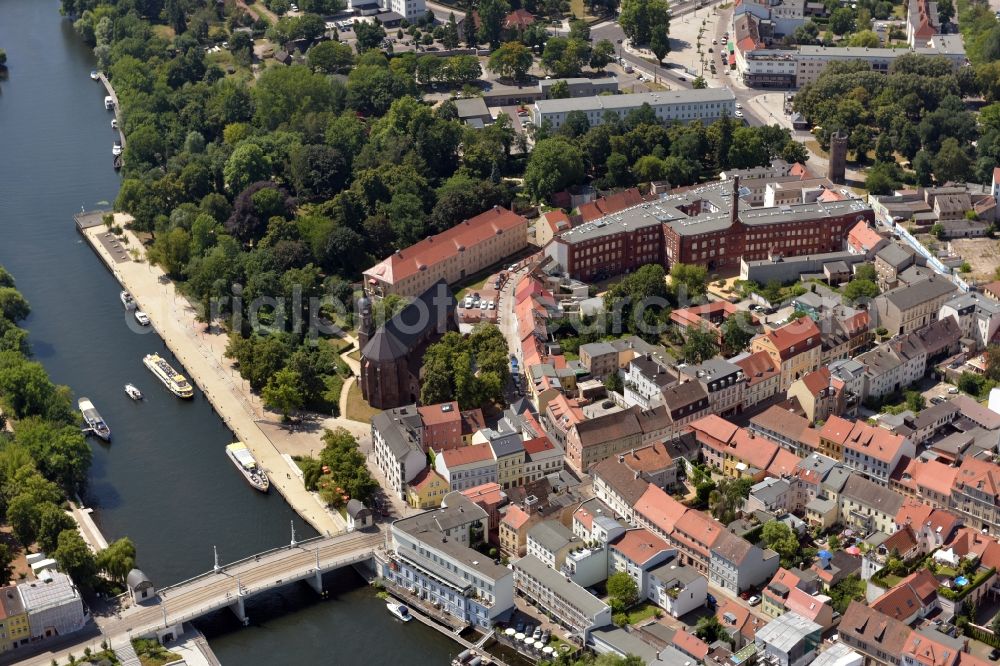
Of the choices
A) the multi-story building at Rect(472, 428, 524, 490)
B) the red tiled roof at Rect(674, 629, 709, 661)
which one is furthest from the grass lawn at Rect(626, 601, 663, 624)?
the multi-story building at Rect(472, 428, 524, 490)

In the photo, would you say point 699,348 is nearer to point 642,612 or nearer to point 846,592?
point 846,592

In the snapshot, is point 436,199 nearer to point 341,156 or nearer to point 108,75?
point 341,156

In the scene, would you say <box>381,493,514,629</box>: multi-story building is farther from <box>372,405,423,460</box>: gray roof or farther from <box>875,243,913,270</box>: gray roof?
<box>875,243,913,270</box>: gray roof

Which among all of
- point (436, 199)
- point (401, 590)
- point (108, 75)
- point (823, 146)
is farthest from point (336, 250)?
point (108, 75)

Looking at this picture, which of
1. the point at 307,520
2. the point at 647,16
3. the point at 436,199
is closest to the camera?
the point at 307,520

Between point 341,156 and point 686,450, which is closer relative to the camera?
point 686,450

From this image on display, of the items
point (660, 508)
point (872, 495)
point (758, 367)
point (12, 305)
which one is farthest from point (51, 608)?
point (758, 367)
